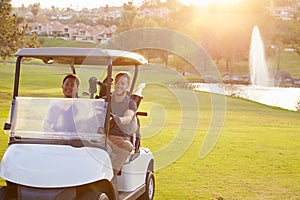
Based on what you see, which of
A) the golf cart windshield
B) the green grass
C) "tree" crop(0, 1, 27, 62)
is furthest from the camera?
"tree" crop(0, 1, 27, 62)

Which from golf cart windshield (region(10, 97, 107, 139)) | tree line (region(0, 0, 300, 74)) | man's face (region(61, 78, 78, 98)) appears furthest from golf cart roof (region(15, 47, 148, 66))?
tree line (region(0, 0, 300, 74))

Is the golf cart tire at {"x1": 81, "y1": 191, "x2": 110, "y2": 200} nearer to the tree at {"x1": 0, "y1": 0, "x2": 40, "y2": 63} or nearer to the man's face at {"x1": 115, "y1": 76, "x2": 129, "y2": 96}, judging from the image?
the man's face at {"x1": 115, "y1": 76, "x2": 129, "y2": 96}

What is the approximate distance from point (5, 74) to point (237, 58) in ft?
159

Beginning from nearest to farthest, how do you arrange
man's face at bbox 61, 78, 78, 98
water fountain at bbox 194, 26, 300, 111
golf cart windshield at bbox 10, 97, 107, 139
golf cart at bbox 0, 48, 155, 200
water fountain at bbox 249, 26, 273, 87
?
golf cart at bbox 0, 48, 155, 200 → golf cart windshield at bbox 10, 97, 107, 139 → man's face at bbox 61, 78, 78, 98 → water fountain at bbox 194, 26, 300, 111 → water fountain at bbox 249, 26, 273, 87

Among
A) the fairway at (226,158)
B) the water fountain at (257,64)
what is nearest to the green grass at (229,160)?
the fairway at (226,158)

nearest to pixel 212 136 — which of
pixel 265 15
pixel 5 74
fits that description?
pixel 5 74

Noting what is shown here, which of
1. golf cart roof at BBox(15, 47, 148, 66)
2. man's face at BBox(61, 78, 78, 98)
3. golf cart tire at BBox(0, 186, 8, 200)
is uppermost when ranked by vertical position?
golf cart roof at BBox(15, 47, 148, 66)

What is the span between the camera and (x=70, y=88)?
5.84 meters

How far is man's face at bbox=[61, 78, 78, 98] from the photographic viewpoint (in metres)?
5.82

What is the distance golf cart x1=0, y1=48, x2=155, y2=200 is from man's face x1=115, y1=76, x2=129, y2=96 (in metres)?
0.25

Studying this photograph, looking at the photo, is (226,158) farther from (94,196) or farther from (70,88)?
(94,196)

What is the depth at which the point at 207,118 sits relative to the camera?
20.4m

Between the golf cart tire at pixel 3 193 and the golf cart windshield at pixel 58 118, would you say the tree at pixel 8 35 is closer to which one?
the golf cart windshield at pixel 58 118

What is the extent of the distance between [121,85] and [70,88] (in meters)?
0.55
